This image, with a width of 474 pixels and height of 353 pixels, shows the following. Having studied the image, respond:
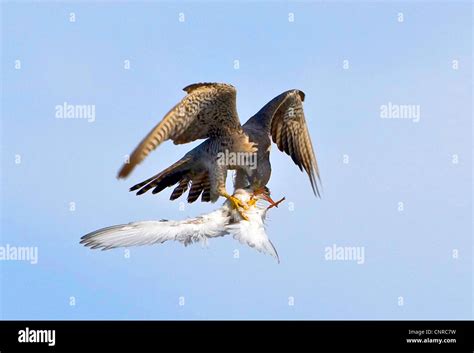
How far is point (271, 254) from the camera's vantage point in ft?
31.3

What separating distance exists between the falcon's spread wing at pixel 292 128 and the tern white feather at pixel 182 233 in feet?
8.77

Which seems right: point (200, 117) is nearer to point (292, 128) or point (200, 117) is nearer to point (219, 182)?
point (219, 182)

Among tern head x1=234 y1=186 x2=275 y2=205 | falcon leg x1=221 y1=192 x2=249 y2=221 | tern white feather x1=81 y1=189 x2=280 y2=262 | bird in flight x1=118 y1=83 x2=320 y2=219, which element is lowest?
tern white feather x1=81 y1=189 x2=280 y2=262

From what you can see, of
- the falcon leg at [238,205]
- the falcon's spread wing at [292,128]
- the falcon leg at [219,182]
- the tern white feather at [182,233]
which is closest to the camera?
the tern white feather at [182,233]

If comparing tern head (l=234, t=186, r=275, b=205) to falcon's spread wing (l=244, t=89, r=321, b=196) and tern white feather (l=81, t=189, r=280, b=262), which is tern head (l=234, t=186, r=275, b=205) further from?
falcon's spread wing (l=244, t=89, r=321, b=196)

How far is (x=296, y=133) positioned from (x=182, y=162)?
2.05m

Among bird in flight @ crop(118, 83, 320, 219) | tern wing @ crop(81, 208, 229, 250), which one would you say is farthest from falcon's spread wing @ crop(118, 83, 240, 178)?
tern wing @ crop(81, 208, 229, 250)

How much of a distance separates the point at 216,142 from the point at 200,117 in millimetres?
524

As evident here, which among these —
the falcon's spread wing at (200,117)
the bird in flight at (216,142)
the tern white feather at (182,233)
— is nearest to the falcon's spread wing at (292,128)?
the bird in flight at (216,142)

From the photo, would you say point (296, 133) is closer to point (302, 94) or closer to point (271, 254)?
point (302, 94)

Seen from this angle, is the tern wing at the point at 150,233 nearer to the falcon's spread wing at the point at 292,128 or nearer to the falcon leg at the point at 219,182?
the falcon leg at the point at 219,182

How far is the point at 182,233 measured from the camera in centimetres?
984

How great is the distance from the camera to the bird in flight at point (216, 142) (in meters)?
11.1

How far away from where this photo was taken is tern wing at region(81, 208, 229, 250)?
9.66 m
